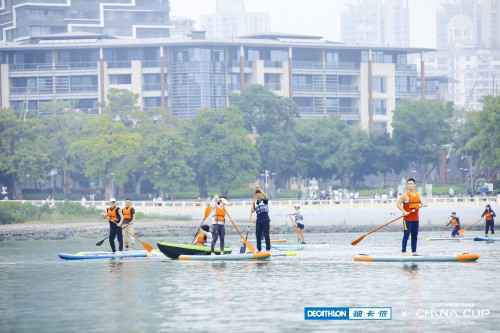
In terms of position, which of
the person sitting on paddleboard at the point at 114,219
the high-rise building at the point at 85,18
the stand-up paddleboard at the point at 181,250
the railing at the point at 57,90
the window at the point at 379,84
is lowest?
the stand-up paddleboard at the point at 181,250

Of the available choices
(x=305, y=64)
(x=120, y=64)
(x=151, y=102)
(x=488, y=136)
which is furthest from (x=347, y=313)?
(x=305, y=64)

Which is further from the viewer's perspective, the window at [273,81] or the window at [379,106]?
Result: the window at [379,106]

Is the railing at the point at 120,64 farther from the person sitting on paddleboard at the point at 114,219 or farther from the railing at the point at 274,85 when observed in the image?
the person sitting on paddleboard at the point at 114,219

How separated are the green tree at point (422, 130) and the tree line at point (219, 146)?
0.10 m

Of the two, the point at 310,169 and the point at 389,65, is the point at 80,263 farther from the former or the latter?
the point at 389,65

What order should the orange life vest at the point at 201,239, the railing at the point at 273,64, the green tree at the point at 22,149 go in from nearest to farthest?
the orange life vest at the point at 201,239
the green tree at the point at 22,149
the railing at the point at 273,64

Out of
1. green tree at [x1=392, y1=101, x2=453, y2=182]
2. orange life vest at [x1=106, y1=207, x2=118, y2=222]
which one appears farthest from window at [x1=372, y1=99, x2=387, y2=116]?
orange life vest at [x1=106, y1=207, x2=118, y2=222]

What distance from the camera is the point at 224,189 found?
371ft

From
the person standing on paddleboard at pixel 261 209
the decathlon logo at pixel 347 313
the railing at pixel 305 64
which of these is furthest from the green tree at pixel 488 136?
the decathlon logo at pixel 347 313

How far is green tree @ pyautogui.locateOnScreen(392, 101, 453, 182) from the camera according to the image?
12669cm

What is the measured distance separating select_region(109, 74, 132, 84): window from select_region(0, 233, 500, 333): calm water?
110 metres

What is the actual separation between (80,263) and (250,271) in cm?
826

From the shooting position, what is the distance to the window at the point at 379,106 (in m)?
155

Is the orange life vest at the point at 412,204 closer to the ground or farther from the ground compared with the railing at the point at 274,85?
closer to the ground
